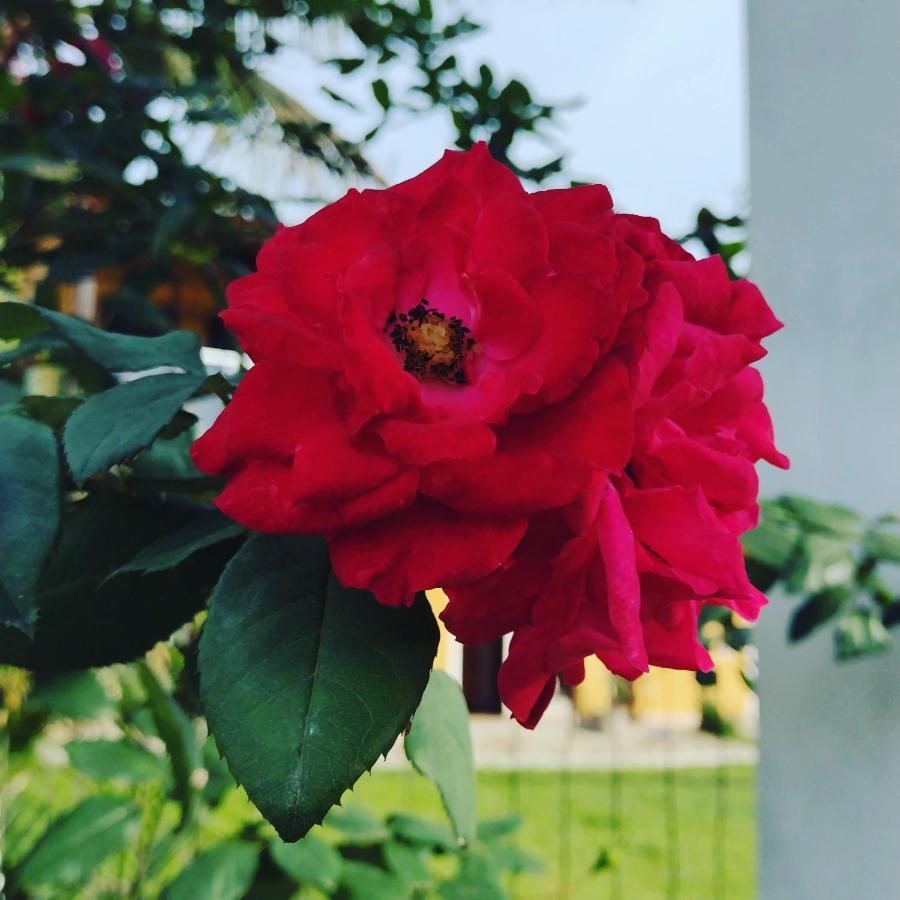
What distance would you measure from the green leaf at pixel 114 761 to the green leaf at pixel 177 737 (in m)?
0.03

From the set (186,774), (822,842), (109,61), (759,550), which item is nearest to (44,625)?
(186,774)

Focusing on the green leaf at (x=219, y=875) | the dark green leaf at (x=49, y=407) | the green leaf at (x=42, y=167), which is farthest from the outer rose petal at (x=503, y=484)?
the green leaf at (x=42, y=167)

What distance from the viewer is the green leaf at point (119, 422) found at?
1.37 feet

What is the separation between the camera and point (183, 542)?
0.45 m

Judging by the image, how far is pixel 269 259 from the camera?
15.6 inches

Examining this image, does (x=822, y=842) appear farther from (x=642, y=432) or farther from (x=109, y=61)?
(x=109, y=61)

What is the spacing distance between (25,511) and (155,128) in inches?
31.2

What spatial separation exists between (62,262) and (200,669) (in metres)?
0.72

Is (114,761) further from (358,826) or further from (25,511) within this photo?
(25,511)

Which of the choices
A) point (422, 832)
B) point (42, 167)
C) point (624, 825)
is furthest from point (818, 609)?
point (624, 825)

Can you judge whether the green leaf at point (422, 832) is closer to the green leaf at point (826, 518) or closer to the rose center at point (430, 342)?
the green leaf at point (826, 518)

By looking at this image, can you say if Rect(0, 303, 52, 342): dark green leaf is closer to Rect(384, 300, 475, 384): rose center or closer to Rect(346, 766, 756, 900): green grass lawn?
Rect(384, 300, 475, 384): rose center

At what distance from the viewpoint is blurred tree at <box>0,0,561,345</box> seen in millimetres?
969

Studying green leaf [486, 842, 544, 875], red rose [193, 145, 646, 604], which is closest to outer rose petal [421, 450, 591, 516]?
red rose [193, 145, 646, 604]
